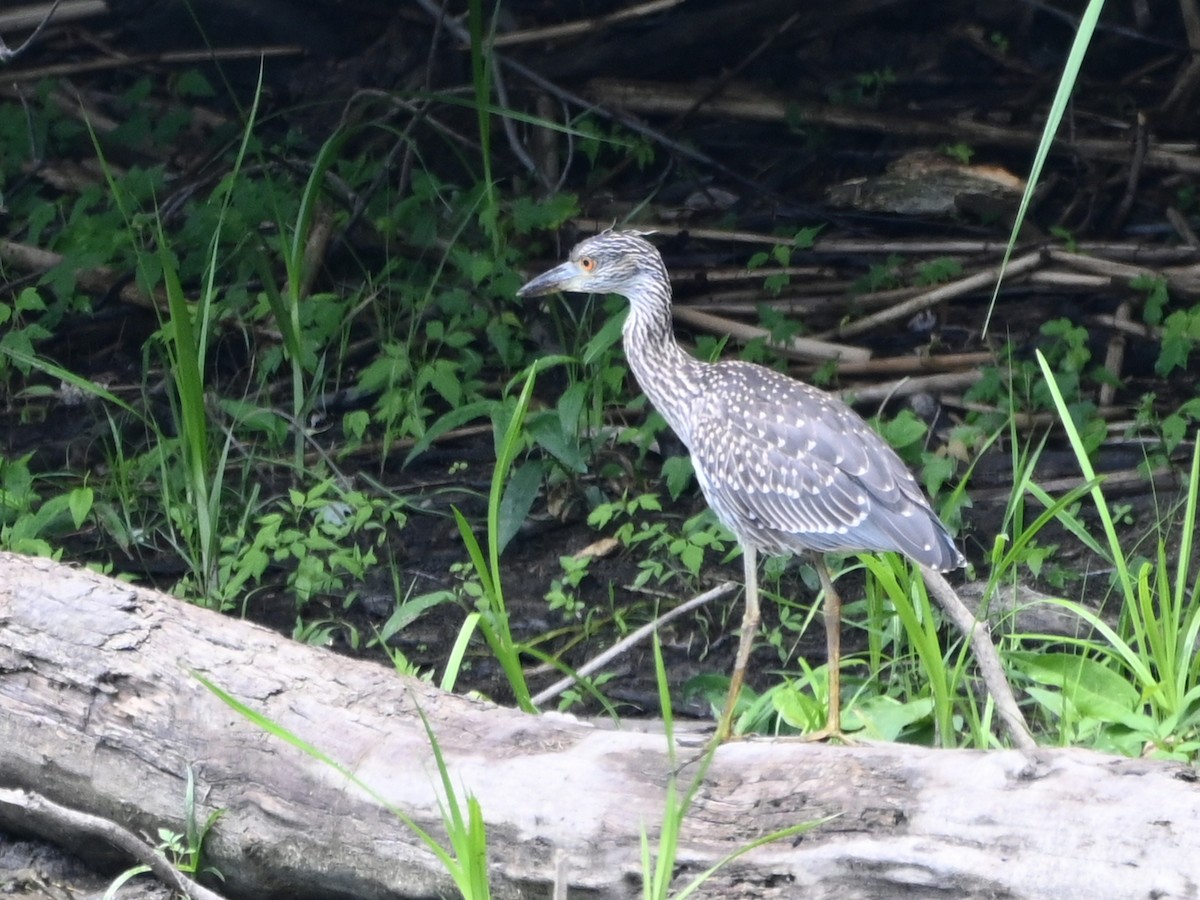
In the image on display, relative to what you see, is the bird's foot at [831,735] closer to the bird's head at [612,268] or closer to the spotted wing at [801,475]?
the spotted wing at [801,475]

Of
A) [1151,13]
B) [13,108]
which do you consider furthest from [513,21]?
[1151,13]

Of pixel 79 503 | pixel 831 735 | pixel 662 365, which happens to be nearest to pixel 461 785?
pixel 831 735

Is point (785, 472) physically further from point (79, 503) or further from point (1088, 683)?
point (79, 503)

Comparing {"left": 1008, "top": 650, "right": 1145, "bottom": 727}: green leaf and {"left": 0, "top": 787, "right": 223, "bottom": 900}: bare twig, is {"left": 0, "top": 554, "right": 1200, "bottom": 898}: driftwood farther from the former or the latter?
{"left": 1008, "top": 650, "right": 1145, "bottom": 727}: green leaf

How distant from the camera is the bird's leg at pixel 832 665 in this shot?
4.21m

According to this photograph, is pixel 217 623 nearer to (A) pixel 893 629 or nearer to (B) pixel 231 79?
(A) pixel 893 629

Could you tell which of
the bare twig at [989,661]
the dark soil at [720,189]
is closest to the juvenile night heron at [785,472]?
the bare twig at [989,661]

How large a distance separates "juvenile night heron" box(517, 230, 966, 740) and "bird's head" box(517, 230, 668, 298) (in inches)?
0.9

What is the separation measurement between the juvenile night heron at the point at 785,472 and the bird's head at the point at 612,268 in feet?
0.07

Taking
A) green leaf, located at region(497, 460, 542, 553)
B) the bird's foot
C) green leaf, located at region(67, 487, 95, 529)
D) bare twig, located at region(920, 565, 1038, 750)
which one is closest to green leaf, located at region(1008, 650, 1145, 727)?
bare twig, located at region(920, 565, 1038, 750)

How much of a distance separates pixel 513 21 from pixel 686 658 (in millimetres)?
3944

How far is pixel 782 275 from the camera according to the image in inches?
275

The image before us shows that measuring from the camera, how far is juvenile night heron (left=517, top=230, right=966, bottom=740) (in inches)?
170

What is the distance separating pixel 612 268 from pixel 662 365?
38cm
